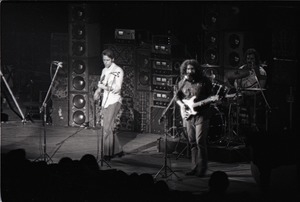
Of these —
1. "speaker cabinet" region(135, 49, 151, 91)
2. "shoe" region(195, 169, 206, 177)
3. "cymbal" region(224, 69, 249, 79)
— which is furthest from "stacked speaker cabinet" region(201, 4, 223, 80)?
"shoe" region(195, 169, 206, 177)

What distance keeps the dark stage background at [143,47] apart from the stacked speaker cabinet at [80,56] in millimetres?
16

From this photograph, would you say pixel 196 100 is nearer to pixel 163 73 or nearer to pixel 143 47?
pixel 163 73

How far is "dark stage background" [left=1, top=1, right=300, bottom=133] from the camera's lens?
9.44 meters

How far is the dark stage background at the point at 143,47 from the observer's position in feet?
31.0

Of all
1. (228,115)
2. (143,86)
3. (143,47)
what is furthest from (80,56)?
(228,115)

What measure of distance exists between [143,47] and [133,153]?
6.11ft

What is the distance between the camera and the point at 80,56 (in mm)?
11219

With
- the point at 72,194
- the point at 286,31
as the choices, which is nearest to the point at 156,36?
the point at 286,31

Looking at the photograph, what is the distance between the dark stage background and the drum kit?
17.1 inches

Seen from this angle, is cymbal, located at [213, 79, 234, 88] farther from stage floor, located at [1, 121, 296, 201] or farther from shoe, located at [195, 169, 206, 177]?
shoe, located at [195, 169, 206, 177]

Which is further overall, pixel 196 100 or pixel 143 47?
pixel 143 47

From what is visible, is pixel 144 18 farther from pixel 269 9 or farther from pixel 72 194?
pixel 72 194

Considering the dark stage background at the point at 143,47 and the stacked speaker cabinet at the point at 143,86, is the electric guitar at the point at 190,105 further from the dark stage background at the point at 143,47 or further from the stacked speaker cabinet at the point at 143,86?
the stacked speaker cabinet at the point at 143,86

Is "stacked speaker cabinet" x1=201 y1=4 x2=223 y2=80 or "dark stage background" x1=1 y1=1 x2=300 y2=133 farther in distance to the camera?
"stacked speaker cabinet" x1=201 y1=4 x2=223 y2=80
